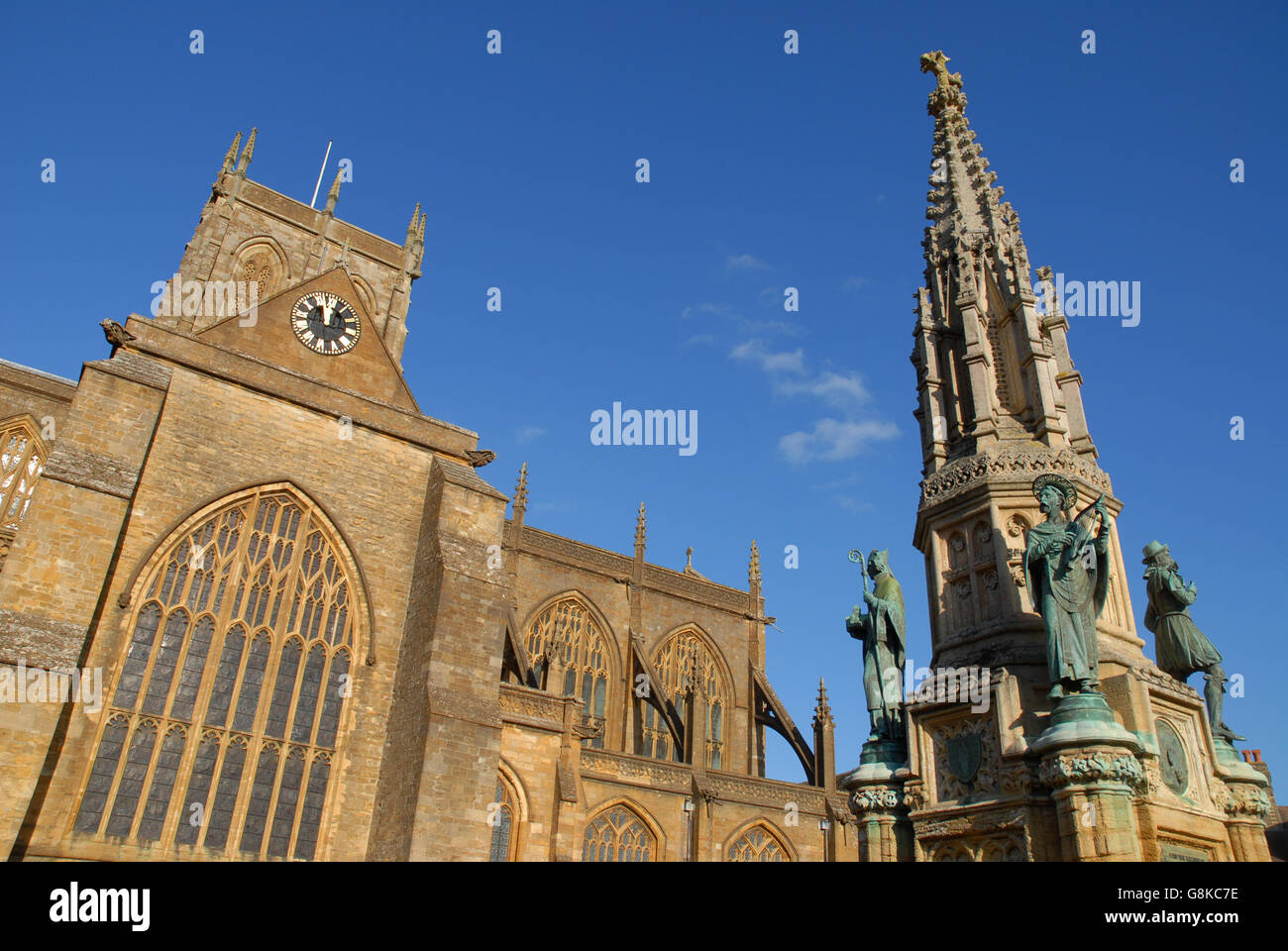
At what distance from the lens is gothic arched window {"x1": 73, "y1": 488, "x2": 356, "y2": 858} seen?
14.3m

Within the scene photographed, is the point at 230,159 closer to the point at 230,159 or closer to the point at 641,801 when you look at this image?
the point at 230,159

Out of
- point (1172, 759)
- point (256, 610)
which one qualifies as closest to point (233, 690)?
point (256, 610)

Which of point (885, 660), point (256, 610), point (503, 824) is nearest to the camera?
point (885, 660)

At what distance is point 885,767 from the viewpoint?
25.6 feet

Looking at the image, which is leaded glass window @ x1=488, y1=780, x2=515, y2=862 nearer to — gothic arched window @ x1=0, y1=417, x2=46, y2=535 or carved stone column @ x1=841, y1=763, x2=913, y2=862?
gothic arched window @ x1=0, y1=417, x2=46, y2=535

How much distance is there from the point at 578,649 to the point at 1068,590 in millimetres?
21107

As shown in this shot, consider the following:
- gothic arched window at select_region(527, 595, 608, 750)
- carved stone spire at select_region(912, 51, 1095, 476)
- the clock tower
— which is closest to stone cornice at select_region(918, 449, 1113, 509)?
carved stone spire at select_region(912, 51, 1095, 476)

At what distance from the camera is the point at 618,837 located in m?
21.6

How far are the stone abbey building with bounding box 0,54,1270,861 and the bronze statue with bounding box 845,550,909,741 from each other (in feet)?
1.41

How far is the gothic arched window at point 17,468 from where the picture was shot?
742 inches

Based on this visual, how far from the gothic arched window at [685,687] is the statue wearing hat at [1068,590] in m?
20.5

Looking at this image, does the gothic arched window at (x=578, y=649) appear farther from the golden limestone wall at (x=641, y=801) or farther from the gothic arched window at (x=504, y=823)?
the gothic arched window at (x=504, y=823)
